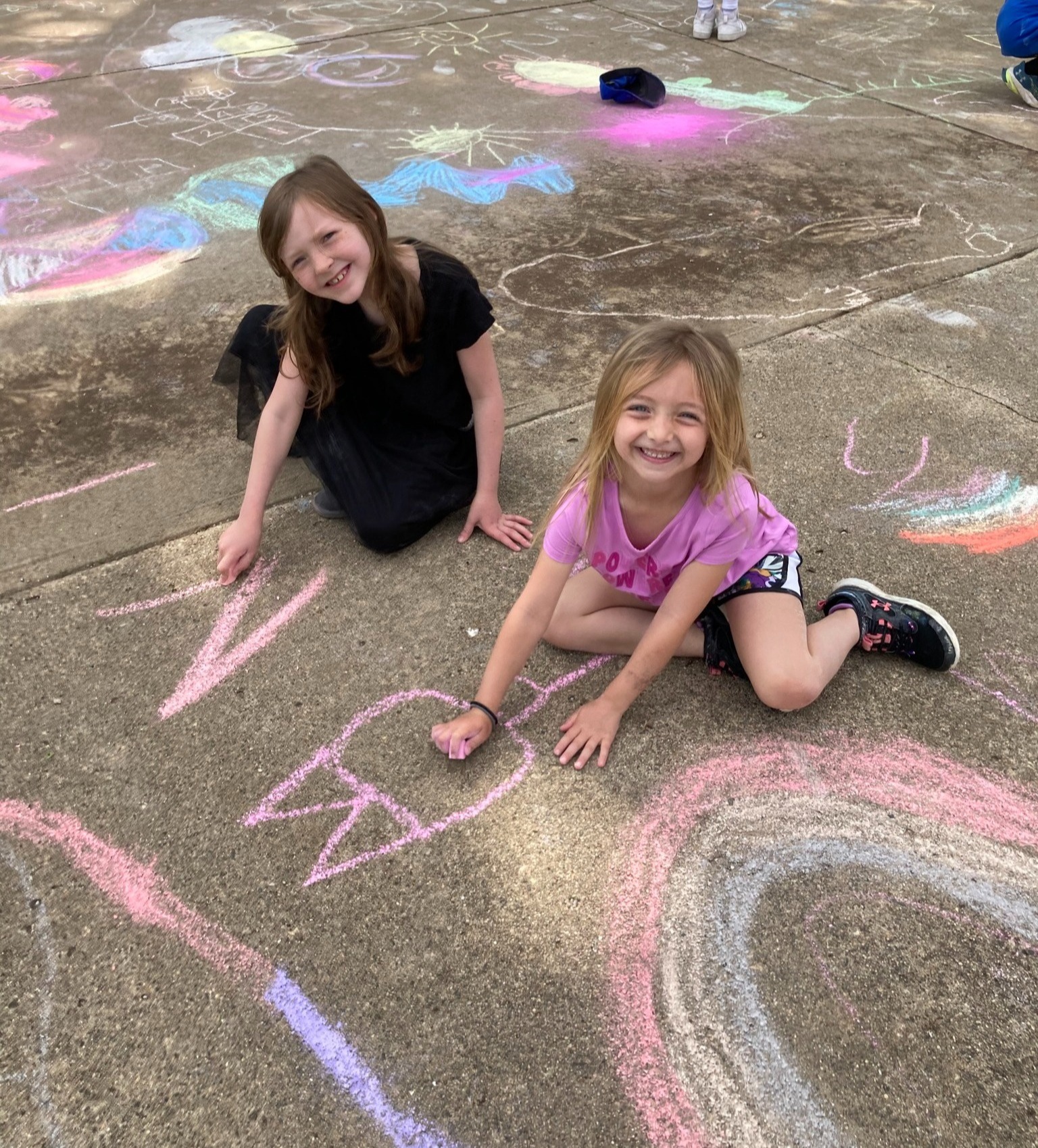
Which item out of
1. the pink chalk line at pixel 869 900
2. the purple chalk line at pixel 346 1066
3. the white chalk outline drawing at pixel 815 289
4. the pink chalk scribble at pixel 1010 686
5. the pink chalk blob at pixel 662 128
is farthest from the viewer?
the pink chalk blob at pixel 662 128

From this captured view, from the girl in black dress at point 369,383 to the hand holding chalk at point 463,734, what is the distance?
0.66 meters

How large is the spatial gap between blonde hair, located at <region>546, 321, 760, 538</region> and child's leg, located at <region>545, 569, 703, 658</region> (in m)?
0.32

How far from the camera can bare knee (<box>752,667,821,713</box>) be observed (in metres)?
1.94

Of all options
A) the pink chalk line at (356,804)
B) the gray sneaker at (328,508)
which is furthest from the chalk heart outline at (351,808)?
the gray sneaker at (328,508)

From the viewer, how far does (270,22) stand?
6922mm

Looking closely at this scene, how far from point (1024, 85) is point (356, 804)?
226 inches

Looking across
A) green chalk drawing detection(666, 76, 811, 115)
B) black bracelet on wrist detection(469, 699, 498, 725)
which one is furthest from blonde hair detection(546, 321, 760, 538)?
green chalk drawing detection(666, 76, 811, 115)

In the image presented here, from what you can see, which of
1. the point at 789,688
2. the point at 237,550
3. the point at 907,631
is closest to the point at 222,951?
the point at 237,550

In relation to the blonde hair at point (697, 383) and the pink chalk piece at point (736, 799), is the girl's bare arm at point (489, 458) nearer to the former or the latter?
the blonde hair at point (697, 383)

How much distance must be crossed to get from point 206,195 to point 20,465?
7.25 feet

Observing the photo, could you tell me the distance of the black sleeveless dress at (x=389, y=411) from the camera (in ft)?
7.75

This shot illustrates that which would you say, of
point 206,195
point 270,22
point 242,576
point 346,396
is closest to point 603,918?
point 242,576

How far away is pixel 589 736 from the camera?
1.94 m

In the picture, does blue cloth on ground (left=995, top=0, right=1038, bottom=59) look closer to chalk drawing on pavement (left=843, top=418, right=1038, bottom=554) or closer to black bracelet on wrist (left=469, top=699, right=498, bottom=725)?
chalk drawing on pavement (left=843, top=418, right=1038, bottom=554)
